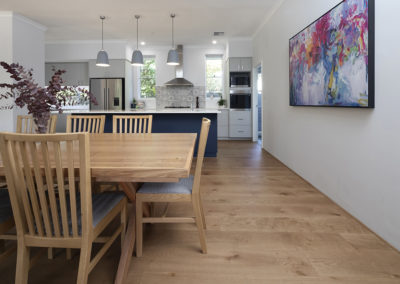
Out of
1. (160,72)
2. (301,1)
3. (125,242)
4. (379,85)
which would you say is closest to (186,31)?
(160,72)

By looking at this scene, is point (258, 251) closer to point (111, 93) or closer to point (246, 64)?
point (246, 64)

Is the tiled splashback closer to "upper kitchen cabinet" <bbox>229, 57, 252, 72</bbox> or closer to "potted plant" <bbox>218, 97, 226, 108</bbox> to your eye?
"potted plant" <bbox>218, 97, 226, 108</bbox>

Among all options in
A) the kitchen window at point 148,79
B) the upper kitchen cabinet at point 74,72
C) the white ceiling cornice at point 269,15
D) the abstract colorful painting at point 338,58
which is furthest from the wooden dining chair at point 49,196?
the upper kitchen cabinet at point 74,72

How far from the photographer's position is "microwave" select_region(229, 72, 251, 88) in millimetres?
7465

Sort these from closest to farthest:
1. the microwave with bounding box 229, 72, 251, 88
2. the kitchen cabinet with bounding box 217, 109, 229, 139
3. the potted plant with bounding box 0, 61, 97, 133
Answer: the potted plant with bounding box 0, 61, 97, 133 < the microwave with bounding box 229, 72, 251, 88 < the kitchen cabinet with bounding box 217, 109, 229, 139

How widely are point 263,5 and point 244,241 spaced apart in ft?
13.7

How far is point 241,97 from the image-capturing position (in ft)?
24.6

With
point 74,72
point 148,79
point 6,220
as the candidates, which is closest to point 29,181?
point 6,220

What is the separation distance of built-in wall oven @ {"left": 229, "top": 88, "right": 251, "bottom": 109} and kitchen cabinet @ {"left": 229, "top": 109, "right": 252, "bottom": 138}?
18 cm

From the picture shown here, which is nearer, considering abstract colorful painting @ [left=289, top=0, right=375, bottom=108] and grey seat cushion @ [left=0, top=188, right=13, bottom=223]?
grey seat cushion @ [left=0, top=188, right=13, bottom=223]

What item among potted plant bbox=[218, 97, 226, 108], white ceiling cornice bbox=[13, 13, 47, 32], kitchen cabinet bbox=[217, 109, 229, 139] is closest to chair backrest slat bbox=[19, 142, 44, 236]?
white ceiling cornice bbox=[13, 13, 47, 32]

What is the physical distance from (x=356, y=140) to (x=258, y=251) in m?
1.25

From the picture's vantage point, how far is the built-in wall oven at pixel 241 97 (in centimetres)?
750

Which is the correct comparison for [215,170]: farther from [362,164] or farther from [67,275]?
[67,275]
